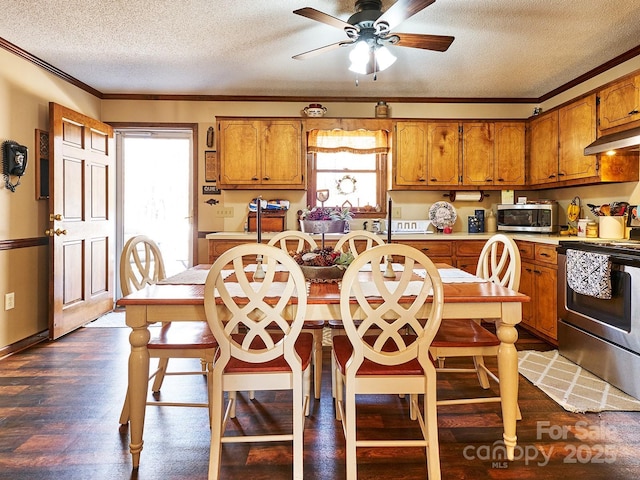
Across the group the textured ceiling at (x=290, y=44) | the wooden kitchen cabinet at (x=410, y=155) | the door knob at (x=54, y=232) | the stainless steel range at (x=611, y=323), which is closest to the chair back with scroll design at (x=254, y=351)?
the textured ceiling at (x=290, y=44)

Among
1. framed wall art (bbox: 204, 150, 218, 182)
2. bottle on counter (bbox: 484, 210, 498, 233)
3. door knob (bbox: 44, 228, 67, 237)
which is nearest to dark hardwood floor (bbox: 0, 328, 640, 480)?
door knob (bbox: 44, 228, 67, 237)

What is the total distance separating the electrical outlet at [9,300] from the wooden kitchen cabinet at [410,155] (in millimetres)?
3683

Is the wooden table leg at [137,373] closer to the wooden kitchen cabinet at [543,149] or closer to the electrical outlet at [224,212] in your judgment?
the electrical outlet at [224,212]

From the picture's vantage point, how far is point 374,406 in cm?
232

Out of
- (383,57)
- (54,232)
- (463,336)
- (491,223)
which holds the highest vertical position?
(383,57)

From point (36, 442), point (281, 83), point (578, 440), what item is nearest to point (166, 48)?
point (281, 83)

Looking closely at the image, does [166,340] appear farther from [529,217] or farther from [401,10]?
[529,217]

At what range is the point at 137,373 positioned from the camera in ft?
5.72

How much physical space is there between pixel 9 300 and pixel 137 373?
2319mm

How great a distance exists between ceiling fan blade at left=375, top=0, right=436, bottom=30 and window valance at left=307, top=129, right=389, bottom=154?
2.14 m

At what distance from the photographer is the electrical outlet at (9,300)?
10.6 feet

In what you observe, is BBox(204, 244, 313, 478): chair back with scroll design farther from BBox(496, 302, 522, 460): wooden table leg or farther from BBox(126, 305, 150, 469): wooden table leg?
BBox(496, 302, 522, 460): wooden table leg

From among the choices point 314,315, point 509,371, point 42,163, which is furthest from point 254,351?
point 42,163

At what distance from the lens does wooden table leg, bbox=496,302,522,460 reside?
5.88 ft
